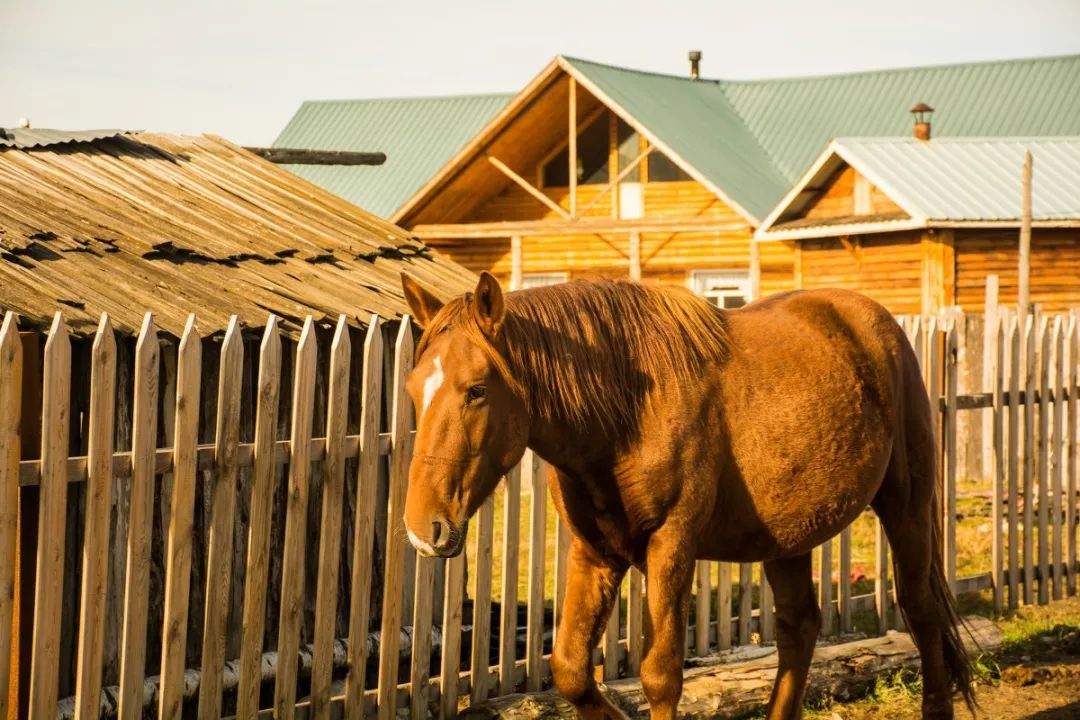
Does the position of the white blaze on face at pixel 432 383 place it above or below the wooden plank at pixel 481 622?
above

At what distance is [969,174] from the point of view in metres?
23.5

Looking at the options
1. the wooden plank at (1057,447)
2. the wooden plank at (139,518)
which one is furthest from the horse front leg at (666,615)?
the wooden plank at (1057,447)

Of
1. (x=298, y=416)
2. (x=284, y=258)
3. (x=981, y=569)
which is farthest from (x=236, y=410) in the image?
(x=981, y=569)

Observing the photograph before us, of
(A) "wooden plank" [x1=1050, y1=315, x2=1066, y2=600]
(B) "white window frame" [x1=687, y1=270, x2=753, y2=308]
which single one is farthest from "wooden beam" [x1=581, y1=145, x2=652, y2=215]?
(A) "wooden plank" [x1=1050, y1=315, x2=1066, y2=600]

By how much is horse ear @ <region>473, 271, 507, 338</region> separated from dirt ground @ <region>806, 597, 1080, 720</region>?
3207 mm

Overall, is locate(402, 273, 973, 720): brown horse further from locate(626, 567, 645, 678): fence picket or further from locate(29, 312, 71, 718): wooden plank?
locate(626, 567, 645, 678): fence picket

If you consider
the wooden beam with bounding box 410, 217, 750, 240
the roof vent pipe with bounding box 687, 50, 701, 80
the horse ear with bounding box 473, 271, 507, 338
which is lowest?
the horse ear with bounding box 473, 271, 507, 338

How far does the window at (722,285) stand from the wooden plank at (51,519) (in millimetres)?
22508

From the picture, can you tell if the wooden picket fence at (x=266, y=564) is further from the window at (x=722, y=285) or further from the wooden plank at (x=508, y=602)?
the window at (x=722, y=285)

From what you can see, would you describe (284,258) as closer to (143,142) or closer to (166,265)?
(166,265)

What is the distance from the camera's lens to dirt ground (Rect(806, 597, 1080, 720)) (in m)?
6.46

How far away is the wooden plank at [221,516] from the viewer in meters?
5.08

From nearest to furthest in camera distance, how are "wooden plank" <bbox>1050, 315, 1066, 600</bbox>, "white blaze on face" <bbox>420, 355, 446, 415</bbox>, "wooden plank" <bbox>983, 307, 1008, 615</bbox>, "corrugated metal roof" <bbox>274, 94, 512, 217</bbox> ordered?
"white blaze on face" <bbox>420, 355, 446, 415</bbox>
"wooden plank" <bbox>983, 307, 1008, 615</bbox>
"wooden plank" <bbox>1050, 315, 1066, 600</bbox>
"corrugated metal roof" <bbox>274, 94, 512, 217</bbox>

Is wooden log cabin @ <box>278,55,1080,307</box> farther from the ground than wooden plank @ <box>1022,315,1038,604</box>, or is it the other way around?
wooden log cabin @ <box>278,55,1080,307</box>
